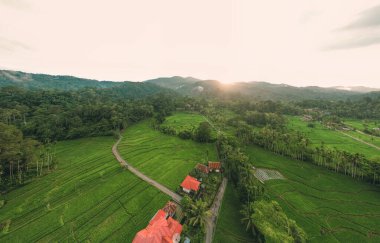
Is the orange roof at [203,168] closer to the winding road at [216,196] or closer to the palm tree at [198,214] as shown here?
the winding road at [216,196]

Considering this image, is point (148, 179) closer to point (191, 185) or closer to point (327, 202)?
point (191, 185)

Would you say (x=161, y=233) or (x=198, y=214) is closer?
(x=161, y=233)

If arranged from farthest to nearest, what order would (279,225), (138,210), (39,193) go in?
(39,193) < (138,210) < (279,225)

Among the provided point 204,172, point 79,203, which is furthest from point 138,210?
point 204,172

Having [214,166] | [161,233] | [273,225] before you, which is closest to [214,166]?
[214,166]

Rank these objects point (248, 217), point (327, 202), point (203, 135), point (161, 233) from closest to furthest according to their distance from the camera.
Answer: point (161, 233), point (248, 217), point (327, 202), point (203, 135)

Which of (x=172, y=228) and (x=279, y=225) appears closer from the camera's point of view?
(x=279, y=225)

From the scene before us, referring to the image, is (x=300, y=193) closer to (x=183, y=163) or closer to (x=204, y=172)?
(x=204, y=172)
